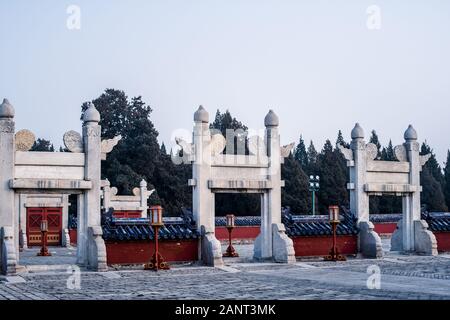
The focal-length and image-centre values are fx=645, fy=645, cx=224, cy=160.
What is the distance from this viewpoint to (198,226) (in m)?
19.4

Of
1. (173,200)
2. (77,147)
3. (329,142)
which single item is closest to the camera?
(77,147)

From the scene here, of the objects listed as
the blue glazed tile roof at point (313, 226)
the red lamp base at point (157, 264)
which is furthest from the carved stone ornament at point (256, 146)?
the red lamp base at point (157, 264)

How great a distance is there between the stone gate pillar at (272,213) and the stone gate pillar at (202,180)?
1899 millimetres

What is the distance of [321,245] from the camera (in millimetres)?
21219

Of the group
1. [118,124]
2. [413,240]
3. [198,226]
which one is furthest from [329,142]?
[198,226]

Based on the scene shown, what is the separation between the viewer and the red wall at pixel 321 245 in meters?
20.8

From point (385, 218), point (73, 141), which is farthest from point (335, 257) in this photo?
point (385, 218)

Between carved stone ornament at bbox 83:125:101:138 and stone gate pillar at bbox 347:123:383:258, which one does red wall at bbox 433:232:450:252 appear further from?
carved stone ornament at bbox 83:125:101:138

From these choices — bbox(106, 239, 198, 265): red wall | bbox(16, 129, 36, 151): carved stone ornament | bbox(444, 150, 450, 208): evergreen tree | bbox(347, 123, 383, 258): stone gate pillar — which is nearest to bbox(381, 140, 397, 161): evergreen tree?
bbox(444, 150, 450, 208): evergreen tree

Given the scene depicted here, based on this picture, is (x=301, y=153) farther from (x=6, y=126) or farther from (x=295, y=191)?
(x=6, y=126)

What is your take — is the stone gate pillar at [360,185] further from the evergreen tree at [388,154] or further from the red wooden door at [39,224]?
the evergreen tree at [388,154]

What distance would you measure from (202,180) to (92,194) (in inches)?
128
